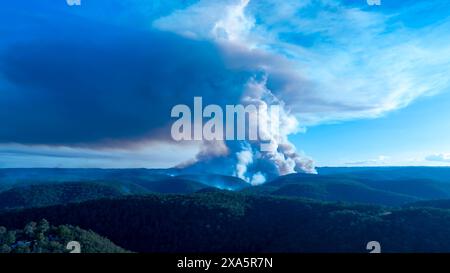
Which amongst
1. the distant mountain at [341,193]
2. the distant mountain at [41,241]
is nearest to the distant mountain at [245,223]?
the distant mountain at [41,241]

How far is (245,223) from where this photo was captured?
89125 mm

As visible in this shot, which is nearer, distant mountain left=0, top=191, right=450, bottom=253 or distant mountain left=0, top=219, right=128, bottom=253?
distant mountain left=0, top=219, right=128, bottom=253

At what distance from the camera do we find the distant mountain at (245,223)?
67562mm

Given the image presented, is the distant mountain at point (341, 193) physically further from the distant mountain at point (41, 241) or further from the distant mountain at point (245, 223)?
the distant mountain at point (41, 241)

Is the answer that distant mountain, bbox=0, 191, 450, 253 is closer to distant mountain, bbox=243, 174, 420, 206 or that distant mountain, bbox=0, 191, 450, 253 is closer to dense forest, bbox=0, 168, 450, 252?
dense forest, bbox=0, 168, 450, 252

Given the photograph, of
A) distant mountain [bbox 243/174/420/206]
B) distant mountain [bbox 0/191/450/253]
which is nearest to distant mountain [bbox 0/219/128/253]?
distant mountain [bbox 0/191/450/253]

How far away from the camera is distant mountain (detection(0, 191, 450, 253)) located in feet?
222

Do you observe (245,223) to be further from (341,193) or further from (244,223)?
(341,193)

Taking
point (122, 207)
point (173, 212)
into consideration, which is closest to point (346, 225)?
point (173, 212)

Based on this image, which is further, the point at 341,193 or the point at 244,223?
the point at 341,193

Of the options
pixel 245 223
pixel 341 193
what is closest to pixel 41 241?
pixel 245 223

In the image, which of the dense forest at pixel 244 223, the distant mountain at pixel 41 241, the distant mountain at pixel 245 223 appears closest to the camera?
the distant mountain at pixel 41 241
